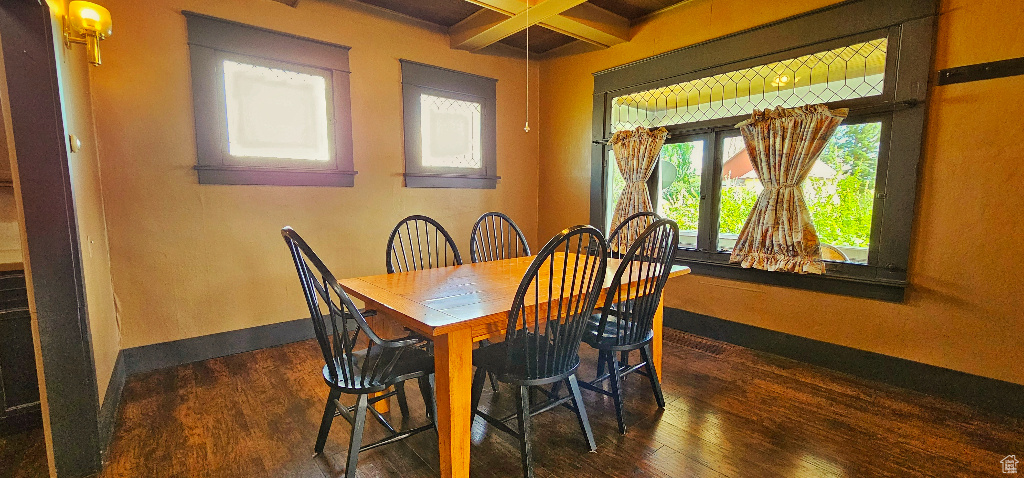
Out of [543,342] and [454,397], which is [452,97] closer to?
[543,342]

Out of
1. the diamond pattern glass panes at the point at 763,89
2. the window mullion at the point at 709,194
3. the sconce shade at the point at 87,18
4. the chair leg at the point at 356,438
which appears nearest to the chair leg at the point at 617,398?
the chair leg at the point at 356,438

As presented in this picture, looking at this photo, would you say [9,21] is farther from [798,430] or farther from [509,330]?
[798,430]

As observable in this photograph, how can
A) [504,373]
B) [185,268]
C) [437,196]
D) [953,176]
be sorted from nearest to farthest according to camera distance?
1. [504,373]
2. [953,176]
3. [185,268]
4. [437,196]

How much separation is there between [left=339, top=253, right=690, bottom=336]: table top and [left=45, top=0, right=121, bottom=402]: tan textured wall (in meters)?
1.09

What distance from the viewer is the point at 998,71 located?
2.08 metres

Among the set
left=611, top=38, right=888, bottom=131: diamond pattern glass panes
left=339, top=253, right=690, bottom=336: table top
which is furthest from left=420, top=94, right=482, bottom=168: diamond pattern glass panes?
left=339, top=253, right=690, bottom=336: table top

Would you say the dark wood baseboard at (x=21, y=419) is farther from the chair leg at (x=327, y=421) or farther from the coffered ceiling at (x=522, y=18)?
the coffered ceiling at (x=522, y=18)

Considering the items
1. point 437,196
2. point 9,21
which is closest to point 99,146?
point 9,21

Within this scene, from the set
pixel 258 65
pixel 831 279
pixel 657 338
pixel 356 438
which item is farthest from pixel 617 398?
pixel 258 65

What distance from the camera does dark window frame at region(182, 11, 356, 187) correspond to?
2.66 metres

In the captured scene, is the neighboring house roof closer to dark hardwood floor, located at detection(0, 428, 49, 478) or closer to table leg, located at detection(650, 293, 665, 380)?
table leg, located at detection(650, 293, 665, 380)

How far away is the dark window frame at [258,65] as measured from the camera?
8.74 ft

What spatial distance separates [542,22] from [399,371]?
250cm

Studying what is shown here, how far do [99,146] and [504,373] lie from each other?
2631 mm
